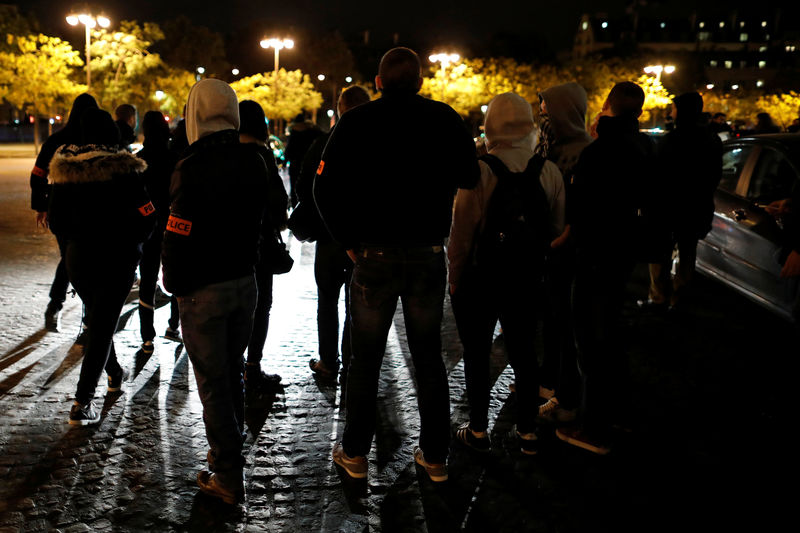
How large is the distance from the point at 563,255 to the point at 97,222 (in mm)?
2883

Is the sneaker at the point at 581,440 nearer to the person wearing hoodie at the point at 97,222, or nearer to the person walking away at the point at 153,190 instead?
the person wearing hoodie at the point at 97,222

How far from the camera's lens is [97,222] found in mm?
4086

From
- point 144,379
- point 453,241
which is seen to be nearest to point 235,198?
point 453,241

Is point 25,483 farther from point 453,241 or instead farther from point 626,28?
point 626,28

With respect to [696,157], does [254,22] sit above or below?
above

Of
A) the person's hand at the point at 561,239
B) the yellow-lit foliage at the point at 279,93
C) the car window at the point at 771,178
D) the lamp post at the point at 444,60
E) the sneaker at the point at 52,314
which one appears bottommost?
the sneaker at the point at 52,314

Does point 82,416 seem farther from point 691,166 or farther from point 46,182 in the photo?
point 691,166

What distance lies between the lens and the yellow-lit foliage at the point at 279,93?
37656 millimetres

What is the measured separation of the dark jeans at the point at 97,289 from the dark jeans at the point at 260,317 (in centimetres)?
93

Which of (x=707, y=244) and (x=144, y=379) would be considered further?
(x=707, y=244)

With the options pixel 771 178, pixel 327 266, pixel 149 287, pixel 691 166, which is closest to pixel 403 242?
pixel 327 266

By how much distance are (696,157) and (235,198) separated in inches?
184

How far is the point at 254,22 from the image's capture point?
78.4 meters

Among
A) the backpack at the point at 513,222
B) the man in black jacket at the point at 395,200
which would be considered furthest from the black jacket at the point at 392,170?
the backpack at the point at 513,222
